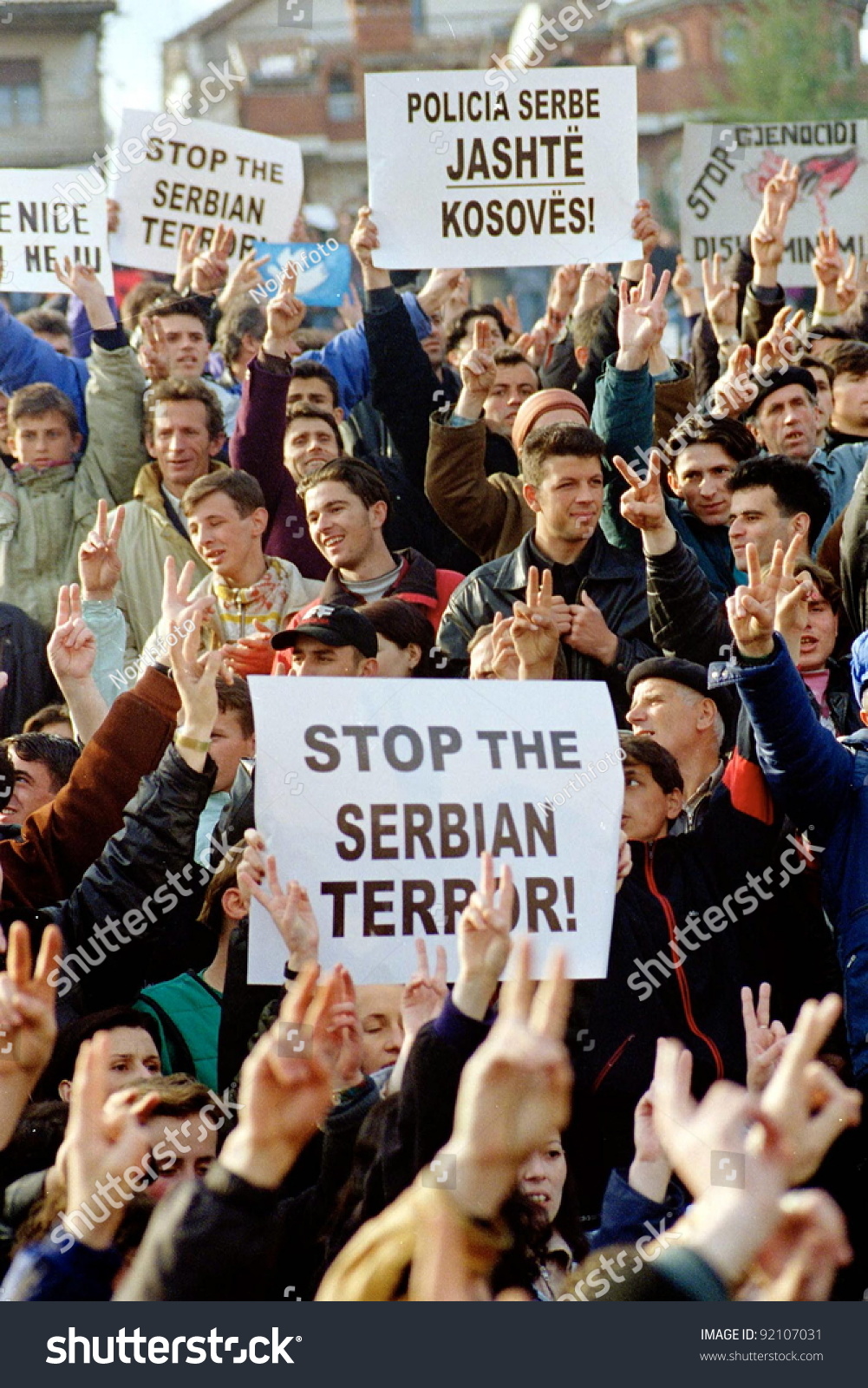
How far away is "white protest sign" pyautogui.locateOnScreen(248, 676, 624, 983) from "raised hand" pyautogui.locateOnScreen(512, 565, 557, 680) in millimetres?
655

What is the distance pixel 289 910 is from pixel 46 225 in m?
5.34

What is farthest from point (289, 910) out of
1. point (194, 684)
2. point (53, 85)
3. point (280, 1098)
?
point (53, 85)

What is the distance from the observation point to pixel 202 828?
20.1 ft

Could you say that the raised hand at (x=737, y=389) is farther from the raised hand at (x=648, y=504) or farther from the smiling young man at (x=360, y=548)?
the raised hand at (x=648, y=504)

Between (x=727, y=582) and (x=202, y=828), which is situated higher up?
(x=727, y=582)

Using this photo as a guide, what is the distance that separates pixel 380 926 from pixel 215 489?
8.11 feet

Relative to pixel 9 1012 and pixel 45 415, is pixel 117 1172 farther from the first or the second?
pixel 45 415

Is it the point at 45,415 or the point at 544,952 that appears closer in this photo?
the point at 544,952

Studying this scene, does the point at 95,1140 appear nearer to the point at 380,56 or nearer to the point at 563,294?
the point at 563,294

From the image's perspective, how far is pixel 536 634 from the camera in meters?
5.84

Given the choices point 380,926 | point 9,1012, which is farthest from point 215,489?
point 9,1012

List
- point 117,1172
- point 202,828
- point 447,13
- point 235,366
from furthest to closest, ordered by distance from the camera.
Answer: point 447,13
point 235,366
point 202,828
point 117,1172

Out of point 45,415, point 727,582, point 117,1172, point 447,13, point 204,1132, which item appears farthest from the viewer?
point 447,13

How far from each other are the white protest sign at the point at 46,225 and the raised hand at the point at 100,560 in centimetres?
311
